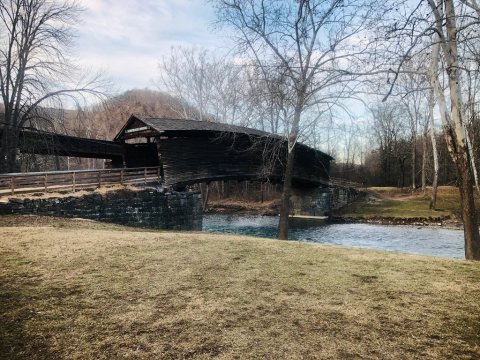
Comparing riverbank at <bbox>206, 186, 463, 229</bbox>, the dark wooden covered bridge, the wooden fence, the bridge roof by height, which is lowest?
riverbank at <bbox>206, 186, 463, 229</bbox>

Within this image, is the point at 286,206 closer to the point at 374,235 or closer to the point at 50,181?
the point at 374,235

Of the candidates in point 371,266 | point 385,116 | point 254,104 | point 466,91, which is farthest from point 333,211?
point 371,266

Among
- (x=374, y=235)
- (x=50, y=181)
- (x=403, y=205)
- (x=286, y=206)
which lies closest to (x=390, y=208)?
(x=403, y=205)

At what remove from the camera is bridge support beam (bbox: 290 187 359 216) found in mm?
32875

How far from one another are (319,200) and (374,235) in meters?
12.2

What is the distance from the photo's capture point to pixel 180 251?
728cm

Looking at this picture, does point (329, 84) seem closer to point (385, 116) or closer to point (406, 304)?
point (406, 304)

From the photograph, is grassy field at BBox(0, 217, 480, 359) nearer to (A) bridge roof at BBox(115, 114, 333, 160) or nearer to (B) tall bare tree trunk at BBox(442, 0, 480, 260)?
(B) tall bare tree trunk at BBox(442, 0, 480, 260)

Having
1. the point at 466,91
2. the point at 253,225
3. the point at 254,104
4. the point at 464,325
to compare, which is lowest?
the point at 253,225

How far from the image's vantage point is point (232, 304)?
444 cm

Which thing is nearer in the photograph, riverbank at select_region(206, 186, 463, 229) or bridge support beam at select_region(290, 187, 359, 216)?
riverbank at select_region(206, 186, 463, 229)

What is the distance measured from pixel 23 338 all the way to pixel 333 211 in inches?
1244

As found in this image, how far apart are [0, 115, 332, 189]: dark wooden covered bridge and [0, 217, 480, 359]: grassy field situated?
12.0 m

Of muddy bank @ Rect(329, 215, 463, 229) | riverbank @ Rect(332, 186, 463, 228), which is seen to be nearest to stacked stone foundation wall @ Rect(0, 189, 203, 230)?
muddy bank @ Rect(329, 215, 463, 229)
